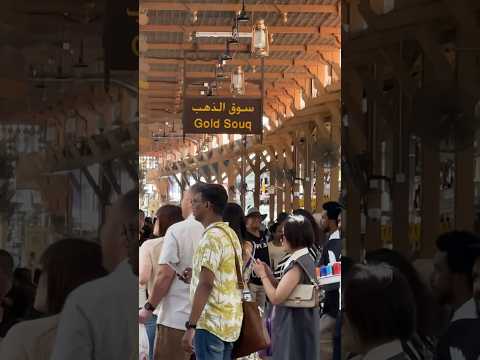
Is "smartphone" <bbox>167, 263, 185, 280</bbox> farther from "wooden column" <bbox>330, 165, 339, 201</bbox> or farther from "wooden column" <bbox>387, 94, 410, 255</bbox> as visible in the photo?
"wooden column" <bbox>330, 165, 339, 201</bbox>

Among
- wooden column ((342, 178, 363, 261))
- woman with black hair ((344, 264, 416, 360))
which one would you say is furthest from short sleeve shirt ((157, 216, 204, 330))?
woman with black hair ((344, 264, 416, 360))

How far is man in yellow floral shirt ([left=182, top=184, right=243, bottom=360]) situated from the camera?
4.82 m

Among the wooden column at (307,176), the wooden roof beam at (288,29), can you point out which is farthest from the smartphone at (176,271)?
the wooden column at (307,176)

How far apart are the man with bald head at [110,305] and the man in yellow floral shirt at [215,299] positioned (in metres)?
2.70

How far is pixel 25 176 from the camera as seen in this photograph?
81.4 inches

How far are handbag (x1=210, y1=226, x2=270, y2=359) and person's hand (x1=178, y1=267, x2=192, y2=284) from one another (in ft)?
2.00

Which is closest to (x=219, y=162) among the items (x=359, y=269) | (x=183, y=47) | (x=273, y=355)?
(x=183, y=47)

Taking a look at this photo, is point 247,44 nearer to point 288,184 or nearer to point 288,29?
point 288,29

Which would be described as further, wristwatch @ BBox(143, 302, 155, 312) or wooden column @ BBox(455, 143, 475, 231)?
wristwatch @ BBox(143, 302, 155, 312)

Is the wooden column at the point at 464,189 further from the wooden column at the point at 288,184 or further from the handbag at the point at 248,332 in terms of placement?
the wooden column at the point at 288,184

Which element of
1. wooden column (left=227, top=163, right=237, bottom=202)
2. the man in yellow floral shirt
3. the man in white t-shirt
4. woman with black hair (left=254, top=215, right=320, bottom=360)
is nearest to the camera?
the man in yellow floral shirt

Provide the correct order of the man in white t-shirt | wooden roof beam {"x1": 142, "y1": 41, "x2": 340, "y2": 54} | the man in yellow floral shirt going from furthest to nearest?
wooden roof beam {"x1": 142, "y1": 41, "x2": 340, "y2": 54}
the man in white t-shirt
the man in yellow floral shirt

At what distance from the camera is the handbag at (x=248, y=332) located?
4.99 m

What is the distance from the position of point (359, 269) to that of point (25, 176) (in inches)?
33.7
